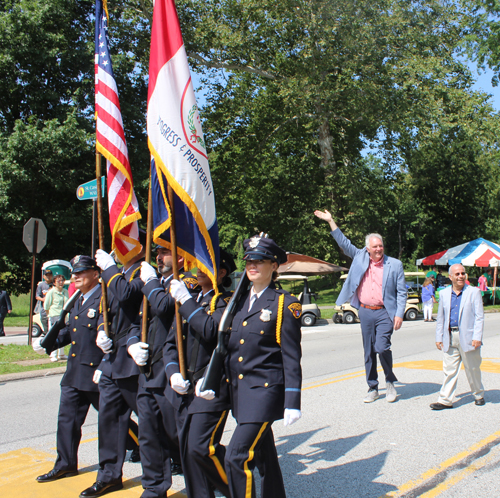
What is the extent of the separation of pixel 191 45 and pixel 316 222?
37.5 ft

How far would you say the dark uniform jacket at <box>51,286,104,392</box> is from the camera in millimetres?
4777

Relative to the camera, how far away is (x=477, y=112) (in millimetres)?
27016

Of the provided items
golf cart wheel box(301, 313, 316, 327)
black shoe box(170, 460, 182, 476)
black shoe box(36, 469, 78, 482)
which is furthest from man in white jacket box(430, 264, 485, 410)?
golf cart wheel box(301, 313, 316, 327)

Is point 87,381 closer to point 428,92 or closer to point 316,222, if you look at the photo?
point 428,92

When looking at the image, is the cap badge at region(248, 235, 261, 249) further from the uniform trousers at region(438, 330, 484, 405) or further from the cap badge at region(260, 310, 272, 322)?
the uniform trousers at region(438, 330, 484, 405)

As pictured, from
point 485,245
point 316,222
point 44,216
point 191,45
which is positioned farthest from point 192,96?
point 485,245

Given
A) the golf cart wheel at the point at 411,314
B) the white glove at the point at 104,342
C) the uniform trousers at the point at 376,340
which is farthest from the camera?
the golf cart wheel at the point at 411,314

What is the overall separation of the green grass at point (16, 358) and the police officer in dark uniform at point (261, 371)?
768cm

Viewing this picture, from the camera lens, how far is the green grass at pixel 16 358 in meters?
10.4

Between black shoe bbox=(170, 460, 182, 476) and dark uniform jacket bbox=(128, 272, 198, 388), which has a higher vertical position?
dark uniform jacket bbox=(128, 272, 198, 388)

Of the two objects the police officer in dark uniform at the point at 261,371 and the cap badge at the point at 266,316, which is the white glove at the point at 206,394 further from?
the cap badge at the point at 266,316

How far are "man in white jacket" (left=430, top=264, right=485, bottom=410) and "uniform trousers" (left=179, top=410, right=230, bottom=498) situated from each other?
4082mm

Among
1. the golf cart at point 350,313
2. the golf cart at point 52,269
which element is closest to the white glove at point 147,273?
the golf cart at point 52,269

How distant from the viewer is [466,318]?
715 centimetres
